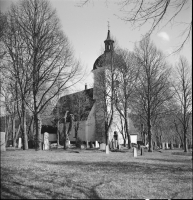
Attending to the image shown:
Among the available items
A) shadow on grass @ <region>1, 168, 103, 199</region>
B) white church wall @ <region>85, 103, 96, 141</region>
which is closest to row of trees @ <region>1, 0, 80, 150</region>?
shadow on grass @ <region>1, 168, 103, 199</region>

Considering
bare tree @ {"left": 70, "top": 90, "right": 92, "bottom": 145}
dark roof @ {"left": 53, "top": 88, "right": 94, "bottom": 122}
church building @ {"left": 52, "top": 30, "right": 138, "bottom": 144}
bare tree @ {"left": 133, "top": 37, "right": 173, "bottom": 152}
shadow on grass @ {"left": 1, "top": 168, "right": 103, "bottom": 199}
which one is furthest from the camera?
bare tree @ {"left": 70, "top": 90, "right": 92, "bottom": 145}

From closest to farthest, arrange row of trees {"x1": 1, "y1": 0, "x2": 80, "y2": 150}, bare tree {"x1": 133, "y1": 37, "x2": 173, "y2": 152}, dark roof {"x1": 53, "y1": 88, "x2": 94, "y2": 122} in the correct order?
row of trees {"x1": 1, "y1": 0, "x2": 80, "y2": 150} < bare tree {"x1": 133, "y1": 37, "x2": 173, "y2": 152} < dark roof {"x1": 53, "y1": 88, "x2": 94, "y2": 122}

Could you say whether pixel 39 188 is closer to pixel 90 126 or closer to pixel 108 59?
pixel 108 59

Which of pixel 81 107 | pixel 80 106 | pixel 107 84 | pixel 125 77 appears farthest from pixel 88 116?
pixel 125 77

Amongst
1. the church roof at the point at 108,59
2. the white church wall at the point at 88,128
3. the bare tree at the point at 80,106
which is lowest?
the white church wall at the point at 88,128

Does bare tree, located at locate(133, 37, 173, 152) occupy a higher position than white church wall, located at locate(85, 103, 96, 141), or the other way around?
bare tree, located at locate(133, 37, 173, 152)

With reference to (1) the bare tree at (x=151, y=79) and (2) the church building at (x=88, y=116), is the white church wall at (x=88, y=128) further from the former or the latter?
(1) the bare tree at (x=151, y=79)

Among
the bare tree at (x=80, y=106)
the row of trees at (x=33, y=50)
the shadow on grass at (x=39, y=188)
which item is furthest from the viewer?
the bare tree at (x=80, y=106)

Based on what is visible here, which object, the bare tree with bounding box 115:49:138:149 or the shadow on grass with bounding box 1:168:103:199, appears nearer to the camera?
the shadow on grass with bounding box 1:168:103:199

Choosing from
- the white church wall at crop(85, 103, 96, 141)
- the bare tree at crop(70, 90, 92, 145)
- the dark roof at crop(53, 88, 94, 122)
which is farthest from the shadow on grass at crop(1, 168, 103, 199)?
the white church wall at crop(85, 103, 96, 141)

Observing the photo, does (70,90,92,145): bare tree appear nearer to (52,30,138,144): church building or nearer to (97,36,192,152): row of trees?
(52,30,138,144): church building

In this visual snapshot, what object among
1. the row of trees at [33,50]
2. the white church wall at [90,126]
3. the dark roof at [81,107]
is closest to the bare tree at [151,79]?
the row of trees at [33,50]

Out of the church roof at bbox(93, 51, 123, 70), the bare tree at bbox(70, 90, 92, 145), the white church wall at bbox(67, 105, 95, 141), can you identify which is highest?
the church roof at bbox(93, 51, 123, 70)

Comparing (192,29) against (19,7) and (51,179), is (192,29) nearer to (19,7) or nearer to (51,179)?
(51,179)
